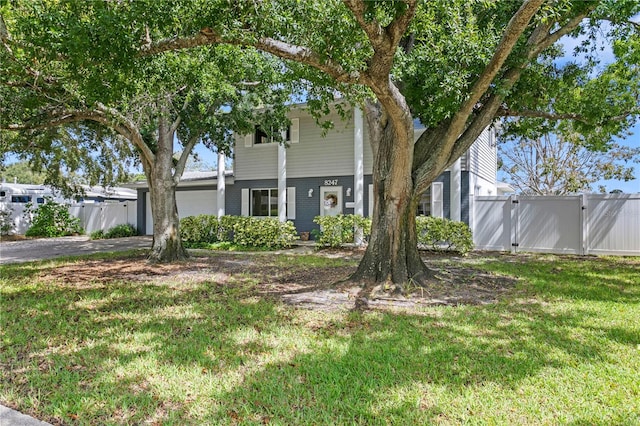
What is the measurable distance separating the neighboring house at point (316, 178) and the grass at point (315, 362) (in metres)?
7.74

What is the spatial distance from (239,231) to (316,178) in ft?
12.5

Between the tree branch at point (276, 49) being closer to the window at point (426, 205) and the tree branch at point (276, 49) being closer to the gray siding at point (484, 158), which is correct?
the window at point (426, 205)

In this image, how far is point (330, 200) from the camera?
15.9 metres

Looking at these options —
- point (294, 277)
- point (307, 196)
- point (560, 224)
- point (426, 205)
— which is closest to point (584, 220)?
point (560, 224)

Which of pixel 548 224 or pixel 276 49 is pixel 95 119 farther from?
pixel 548 224

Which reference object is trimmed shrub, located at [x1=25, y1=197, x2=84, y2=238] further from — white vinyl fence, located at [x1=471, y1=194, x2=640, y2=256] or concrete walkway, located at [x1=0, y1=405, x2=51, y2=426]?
concrete walkway, located at [x1=0, y1=405, x2=51, y2=426]

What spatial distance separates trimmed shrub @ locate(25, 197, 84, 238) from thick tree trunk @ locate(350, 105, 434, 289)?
791 inches

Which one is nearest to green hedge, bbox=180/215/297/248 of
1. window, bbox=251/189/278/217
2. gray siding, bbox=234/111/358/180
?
window, bbox=251/189/278/217

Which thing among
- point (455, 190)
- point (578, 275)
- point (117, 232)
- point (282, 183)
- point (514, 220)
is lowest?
point (578, 275)

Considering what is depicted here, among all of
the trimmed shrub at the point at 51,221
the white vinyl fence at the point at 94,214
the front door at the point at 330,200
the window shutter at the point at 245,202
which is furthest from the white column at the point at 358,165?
the trimmed shrub at the point at 51,221

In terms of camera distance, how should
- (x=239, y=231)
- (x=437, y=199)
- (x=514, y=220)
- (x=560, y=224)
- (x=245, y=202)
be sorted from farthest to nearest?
(x=245, y=202)
(x=239, y=231)
(x=437, y=199)
(x=514, y=220)
(x=560, y=224)

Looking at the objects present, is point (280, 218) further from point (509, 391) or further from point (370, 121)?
point (509, 391)

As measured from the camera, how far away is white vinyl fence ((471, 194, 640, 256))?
39.0ft

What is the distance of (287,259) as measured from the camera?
11.5 meters
